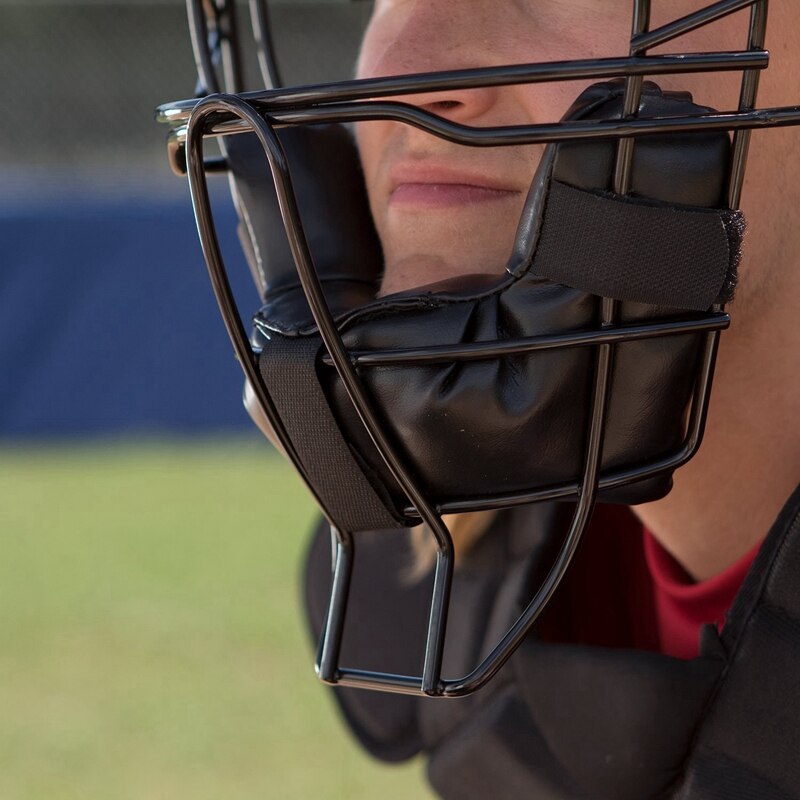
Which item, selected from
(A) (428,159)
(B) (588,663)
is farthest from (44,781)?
(A) (428,159)

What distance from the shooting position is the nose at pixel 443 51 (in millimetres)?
1018

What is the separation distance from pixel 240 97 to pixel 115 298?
13.1 ft

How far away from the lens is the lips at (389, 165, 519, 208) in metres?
1.04

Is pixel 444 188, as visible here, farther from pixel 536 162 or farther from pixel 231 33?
pixel 231 33

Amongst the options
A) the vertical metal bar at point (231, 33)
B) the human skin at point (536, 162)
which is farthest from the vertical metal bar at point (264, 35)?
the human skin at point (536, 162)

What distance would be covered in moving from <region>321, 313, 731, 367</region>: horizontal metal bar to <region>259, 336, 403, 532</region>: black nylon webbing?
0.08m

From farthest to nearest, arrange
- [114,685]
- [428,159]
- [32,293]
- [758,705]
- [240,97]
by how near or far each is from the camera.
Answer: [32,293], [114,685], [428,159], [758,705], [240,97]

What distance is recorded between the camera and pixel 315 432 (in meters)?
0.94

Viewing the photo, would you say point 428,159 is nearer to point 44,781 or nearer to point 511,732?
point 511,732

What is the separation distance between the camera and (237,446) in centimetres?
488

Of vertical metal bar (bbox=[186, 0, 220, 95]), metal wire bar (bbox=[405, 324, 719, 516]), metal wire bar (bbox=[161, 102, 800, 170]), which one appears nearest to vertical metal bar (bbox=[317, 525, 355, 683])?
metal wire bar (bbox=[405, 324, 719, 516])

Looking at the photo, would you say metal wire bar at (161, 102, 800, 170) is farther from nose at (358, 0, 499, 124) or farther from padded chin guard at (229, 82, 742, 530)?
nose at (358, 0, 499, 124)

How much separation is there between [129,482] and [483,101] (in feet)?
11.9

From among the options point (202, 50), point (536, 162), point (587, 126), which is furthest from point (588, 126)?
point (202, 50)
